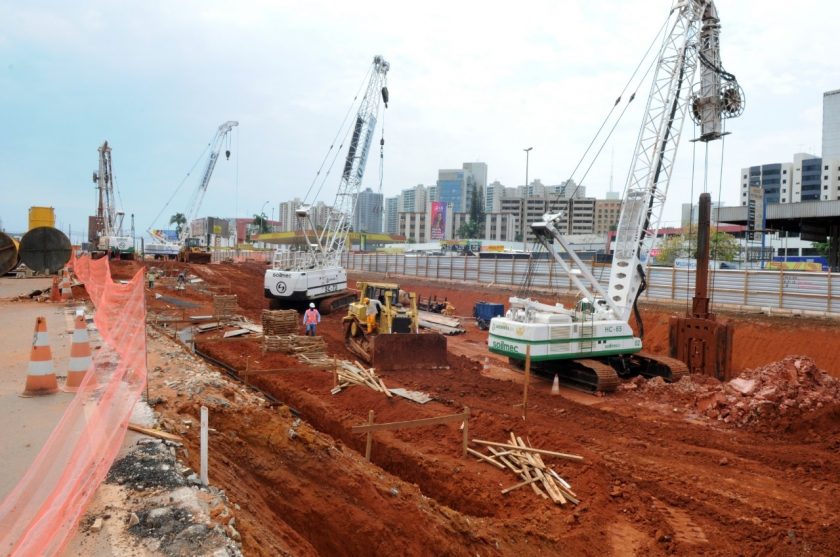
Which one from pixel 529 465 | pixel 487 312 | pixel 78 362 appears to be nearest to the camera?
pixel 78 362

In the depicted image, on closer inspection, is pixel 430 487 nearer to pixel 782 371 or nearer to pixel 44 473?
pixel 44 473

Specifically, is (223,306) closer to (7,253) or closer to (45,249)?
(45,249)

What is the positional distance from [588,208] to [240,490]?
13061 centimetres

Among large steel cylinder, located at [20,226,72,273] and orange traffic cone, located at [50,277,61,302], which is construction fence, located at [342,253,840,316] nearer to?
orange traffic cone, located at [50,277,61,302]

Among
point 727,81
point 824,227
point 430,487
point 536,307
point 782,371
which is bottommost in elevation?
point 430,487

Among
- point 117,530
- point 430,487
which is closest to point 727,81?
point 430,487

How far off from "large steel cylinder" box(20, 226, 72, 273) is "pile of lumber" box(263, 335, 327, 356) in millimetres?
11560

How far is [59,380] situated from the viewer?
733 cm

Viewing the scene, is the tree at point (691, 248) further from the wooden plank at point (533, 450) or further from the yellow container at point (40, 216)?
the yellow container at point (40, 216)

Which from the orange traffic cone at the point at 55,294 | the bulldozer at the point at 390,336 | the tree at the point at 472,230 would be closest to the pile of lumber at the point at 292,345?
the bulldozer at the point at 390,336

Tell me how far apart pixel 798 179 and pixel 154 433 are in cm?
13512

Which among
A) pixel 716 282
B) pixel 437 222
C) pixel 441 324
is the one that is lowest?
pixel 441 324

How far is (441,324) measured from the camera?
2486 centimetres

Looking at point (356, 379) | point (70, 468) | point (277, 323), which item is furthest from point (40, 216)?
point (70, 468)
